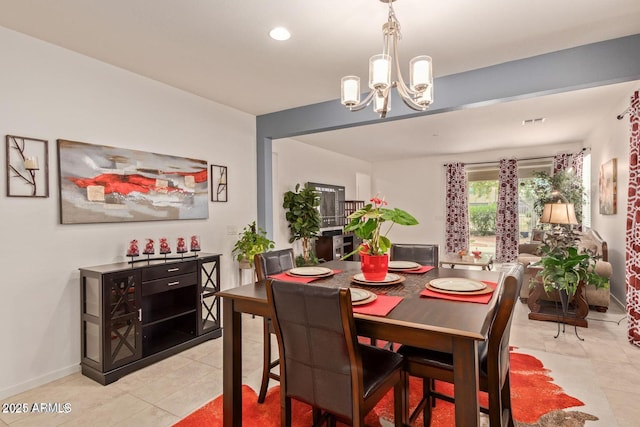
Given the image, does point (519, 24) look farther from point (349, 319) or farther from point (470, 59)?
point (349, 319)

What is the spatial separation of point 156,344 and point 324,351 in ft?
7.23

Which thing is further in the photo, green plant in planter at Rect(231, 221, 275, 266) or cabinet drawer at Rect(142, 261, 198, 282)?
green plant in planter at Rect(231, 221, 275, 266)

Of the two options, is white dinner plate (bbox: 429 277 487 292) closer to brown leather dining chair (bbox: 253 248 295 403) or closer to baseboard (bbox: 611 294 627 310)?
brown leather dining chair (bbox: 253 248 295 403)

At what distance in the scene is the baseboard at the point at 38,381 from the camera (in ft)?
7.57

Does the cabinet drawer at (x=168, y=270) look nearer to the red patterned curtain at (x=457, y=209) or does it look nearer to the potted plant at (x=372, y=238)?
the potted plant at (x=372, y=238)

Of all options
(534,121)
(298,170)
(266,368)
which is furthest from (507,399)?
(298,170)

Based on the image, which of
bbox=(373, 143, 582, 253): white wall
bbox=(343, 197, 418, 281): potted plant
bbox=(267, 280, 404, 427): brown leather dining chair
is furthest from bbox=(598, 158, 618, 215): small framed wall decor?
bbox=(267, 280, 404, 427): brown leather dining chair

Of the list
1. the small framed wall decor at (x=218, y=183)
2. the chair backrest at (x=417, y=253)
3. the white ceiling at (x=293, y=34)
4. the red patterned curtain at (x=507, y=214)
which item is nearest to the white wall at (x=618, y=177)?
the white ceiling at (x=293, y=34)

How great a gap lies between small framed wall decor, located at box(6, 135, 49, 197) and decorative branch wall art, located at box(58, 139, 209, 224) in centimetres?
10

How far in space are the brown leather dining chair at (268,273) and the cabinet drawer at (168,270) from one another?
3.01 ft

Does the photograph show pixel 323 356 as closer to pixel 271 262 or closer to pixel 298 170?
pixel 271 262

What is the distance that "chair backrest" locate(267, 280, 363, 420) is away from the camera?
136 centimetres

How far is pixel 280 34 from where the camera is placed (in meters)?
2.42

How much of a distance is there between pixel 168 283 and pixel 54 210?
1.02m
